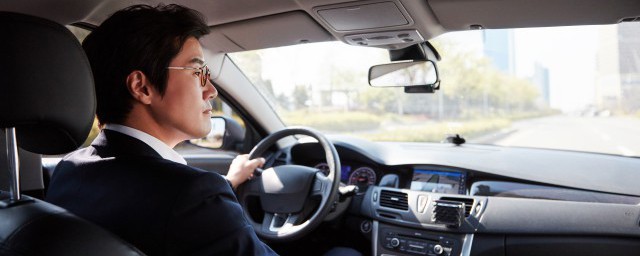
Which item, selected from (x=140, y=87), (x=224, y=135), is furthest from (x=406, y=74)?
(x=140, y=87)

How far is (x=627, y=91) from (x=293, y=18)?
9.40 ft

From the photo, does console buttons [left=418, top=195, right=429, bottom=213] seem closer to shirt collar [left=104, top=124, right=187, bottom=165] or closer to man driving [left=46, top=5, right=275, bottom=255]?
man driving [left=46, top=5, right=275, bottom=255]

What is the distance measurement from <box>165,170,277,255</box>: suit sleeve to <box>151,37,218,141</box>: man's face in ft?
1.25

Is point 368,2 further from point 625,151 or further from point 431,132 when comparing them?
point 625,151

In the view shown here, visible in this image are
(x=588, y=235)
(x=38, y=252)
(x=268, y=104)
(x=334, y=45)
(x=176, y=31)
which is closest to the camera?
(x=38, y=252)

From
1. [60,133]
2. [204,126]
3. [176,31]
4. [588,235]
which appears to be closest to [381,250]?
[588,235]

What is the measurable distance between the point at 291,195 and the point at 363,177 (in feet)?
2.76

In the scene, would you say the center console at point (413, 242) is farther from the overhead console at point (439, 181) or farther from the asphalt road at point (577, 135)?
the asphalt road at point (577, 135)

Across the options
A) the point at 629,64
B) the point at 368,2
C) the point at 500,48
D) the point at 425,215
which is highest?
the point at 368,2

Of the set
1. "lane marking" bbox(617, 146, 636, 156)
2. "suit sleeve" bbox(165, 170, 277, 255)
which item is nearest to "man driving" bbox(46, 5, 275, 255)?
"suit sleeve" bbox(165, 170, 277, 255)

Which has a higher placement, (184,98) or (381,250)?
(184,98)

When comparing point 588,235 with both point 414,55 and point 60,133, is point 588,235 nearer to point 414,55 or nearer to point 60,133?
point 414,55

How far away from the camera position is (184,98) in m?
1.78

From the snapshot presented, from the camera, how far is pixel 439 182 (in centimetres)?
352
